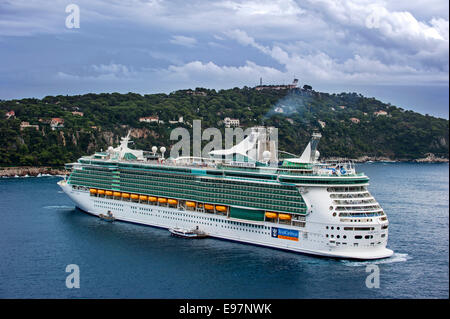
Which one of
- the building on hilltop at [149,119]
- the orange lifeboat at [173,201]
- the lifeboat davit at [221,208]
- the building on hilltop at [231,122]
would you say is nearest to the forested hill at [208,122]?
the building on hilltop at [149,119]

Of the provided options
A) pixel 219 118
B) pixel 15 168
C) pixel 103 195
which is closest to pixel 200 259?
pixel 103 195

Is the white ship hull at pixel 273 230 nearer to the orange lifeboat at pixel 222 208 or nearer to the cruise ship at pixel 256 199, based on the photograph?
the cruise ship at pixel 256 199

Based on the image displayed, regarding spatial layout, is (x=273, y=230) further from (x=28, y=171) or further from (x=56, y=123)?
(x=56, y=123)

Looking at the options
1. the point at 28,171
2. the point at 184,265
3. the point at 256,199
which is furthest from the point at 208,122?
the point at 184,265

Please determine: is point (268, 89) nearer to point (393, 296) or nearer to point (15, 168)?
point (15, 168)

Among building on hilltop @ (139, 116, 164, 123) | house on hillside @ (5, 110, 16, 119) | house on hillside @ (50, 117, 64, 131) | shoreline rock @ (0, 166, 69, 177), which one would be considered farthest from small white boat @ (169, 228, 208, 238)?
house on hillside @ (5, 110, 16, 119)
